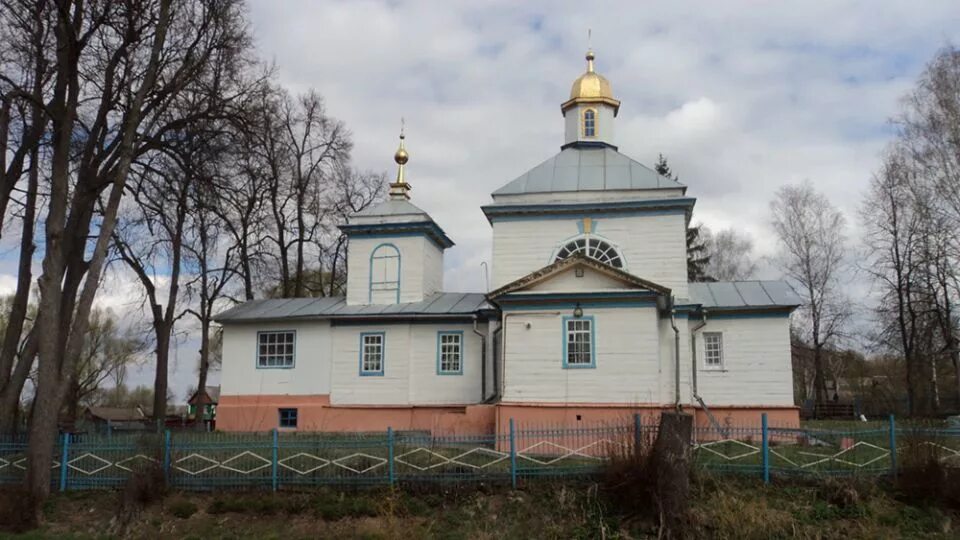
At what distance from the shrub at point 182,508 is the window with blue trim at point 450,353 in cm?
898

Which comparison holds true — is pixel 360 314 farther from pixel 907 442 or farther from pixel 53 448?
pixel 907 442

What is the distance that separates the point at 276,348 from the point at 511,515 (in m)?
11.7

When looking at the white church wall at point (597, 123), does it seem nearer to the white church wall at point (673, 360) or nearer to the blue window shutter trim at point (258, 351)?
the white church wall at point (673, 360)

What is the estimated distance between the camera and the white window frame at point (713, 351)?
64.0 ft

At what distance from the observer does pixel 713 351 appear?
19656 mm

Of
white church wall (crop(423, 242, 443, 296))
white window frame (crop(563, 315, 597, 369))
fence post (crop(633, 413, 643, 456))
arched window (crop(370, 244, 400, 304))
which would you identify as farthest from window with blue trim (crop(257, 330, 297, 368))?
fence post (crop(633, 413, 643, 456))

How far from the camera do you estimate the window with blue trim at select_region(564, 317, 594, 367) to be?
1698 cm

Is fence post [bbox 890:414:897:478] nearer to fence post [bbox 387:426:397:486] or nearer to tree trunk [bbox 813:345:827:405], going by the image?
fence post [bbox 387:426:397:486]

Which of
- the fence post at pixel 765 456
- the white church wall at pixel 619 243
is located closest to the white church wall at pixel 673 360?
the white church wall at pixel 619 243

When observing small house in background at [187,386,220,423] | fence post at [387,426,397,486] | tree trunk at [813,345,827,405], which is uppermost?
tree trunk at [813,345,827,405]

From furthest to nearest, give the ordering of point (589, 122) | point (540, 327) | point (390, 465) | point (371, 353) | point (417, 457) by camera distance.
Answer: point (589, 122)
point (371, 353)
point (540, 327)
point (417, 457)
point (390, 465)

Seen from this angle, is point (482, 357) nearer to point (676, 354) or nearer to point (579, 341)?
point (579, 341)

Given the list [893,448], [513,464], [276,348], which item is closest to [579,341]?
[513,464]

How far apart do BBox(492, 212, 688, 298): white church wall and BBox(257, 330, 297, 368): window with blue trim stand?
6061 mm
